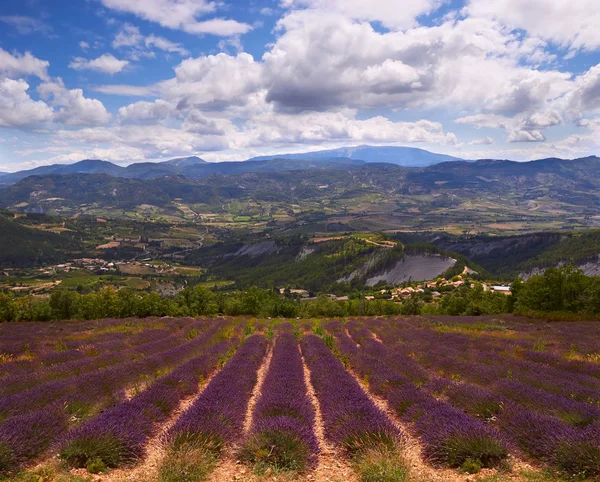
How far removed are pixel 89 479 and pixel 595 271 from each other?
19621cm

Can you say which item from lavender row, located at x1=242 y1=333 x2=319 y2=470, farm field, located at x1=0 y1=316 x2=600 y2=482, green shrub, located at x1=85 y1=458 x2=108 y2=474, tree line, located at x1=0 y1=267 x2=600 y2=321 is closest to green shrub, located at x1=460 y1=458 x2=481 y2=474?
farm field, located at x1=0 y1=316 x2=600 y2=482

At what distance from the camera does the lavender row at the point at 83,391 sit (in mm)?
9367

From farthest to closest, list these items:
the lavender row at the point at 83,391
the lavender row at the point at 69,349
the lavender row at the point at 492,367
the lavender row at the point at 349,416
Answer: the lavender row at the point at 69,349, the lavender row at the point at 492,367, the lavender row at the point at 83,391, the lavender row at the point at 349,416

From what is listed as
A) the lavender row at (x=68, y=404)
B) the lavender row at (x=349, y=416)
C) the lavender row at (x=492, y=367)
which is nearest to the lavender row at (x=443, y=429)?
the lavender row at (x=349, y=416)

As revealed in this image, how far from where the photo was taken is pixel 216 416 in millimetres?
8500

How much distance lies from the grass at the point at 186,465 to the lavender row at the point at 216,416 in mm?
275

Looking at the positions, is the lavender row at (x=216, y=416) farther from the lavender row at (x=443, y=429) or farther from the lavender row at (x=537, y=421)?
the lavender row at (x=537, y=421)

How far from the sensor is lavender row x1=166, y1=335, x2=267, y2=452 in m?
7.39

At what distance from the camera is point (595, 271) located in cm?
15000

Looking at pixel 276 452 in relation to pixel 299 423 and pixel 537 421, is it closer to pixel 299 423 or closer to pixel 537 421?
pixel 299 423

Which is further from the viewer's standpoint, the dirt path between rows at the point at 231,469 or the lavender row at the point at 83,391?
the lavender row at the point at 83,391

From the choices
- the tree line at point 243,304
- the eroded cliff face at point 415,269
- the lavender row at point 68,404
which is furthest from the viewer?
the eroded cliff face at point 415,269

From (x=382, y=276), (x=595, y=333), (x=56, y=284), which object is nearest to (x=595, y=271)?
(x=382, y=276)

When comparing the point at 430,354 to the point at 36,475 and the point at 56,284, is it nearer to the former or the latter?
the point at 36,475
